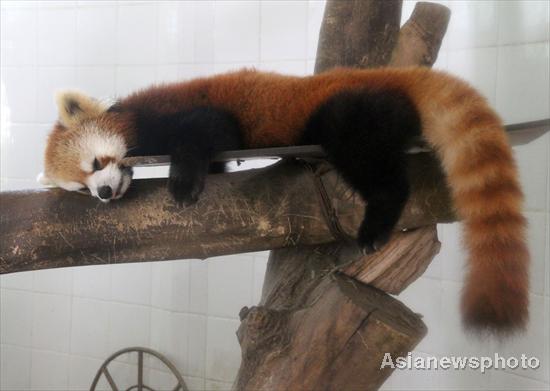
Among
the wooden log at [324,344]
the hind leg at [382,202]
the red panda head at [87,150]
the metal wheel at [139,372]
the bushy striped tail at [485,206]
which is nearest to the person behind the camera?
the bushy striped tail at [485,206]

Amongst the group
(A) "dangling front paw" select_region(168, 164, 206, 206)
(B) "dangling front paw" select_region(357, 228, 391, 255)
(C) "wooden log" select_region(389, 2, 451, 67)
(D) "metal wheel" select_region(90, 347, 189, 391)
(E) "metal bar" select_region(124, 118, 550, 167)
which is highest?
(C) "wooden log" select_region(389, 2, 451, 67)

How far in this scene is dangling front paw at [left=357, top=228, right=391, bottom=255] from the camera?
1302 mm

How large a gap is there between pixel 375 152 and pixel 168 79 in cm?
168

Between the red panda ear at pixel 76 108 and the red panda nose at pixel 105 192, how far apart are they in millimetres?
326

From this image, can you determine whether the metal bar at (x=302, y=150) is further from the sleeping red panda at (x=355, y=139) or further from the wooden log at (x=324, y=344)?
the wooden log at (x=324, y=344)

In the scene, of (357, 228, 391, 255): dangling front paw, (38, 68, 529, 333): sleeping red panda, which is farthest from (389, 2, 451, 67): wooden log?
(357, 228, 391, 255): dangling front paw

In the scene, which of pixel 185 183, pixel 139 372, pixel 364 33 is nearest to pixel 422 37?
pixel 364 33

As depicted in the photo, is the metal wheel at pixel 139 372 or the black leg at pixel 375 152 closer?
the black leg at pixel 375 152

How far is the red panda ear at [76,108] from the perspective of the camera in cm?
157

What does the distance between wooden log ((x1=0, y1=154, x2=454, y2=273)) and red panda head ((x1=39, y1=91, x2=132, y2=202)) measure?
0.26 ft

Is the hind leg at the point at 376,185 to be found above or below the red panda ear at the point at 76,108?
below

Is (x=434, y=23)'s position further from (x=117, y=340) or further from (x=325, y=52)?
→ (x=117, y=340)

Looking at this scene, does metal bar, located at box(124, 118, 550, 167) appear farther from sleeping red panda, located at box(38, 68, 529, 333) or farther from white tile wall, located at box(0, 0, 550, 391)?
white tile wall, located at box(0, 0, 550, 391)

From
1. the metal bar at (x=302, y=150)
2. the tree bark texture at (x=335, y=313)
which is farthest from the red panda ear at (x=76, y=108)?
the tree bark texture at (x=335, y=313)
